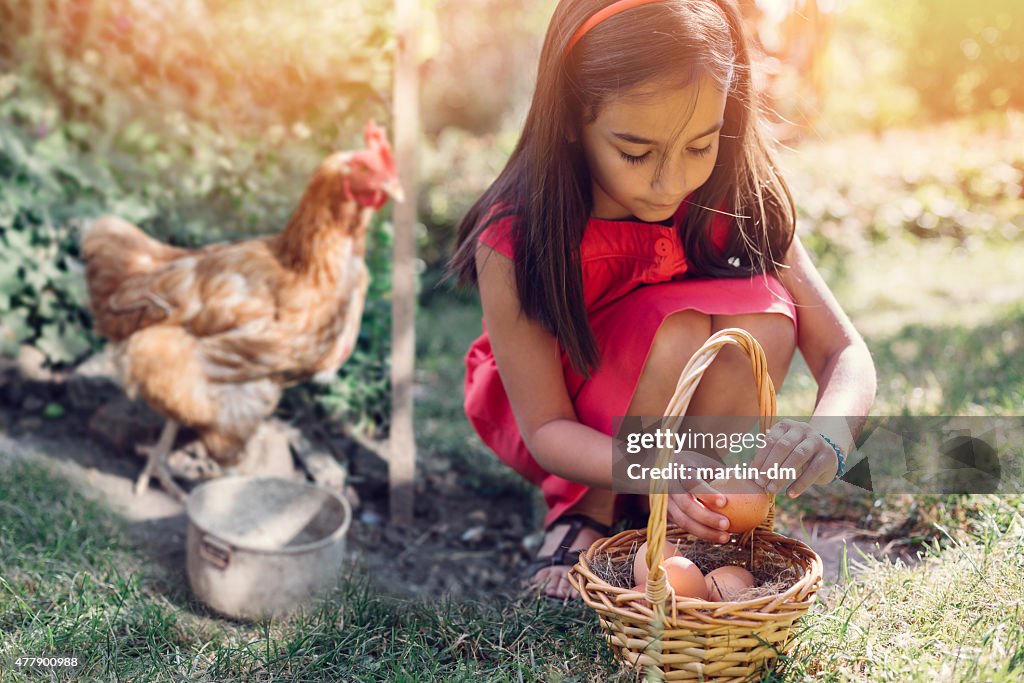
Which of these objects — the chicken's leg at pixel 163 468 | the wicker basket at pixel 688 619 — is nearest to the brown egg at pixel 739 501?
the wicker basket at pixel 688 619

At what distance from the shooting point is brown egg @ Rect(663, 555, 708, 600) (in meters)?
1.48

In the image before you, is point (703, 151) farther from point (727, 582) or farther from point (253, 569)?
point (253, 569)

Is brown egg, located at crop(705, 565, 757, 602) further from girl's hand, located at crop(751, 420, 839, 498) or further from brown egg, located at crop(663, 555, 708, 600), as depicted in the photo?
girl's hand, located at crop(751, 420, 839, 498)

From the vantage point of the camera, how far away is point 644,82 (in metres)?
1.53

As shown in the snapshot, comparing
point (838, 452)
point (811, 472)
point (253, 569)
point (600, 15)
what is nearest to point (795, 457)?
point (811, 472)

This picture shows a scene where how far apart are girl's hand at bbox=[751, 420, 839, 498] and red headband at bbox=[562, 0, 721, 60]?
78 centimetres

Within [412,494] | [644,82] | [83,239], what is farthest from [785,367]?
[83,239]

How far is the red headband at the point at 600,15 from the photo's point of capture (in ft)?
5.17

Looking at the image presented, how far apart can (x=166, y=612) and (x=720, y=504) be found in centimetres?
121

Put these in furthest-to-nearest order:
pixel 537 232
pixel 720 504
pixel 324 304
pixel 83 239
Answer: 1. pixel 83 239
2. pixel 324 304
3. pixel 537 232
4. pixel 720 504

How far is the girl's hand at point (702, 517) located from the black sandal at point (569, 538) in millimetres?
547

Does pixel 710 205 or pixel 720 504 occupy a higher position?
pixel 710 205

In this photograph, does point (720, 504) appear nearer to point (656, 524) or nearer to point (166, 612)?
point (656, 524)
